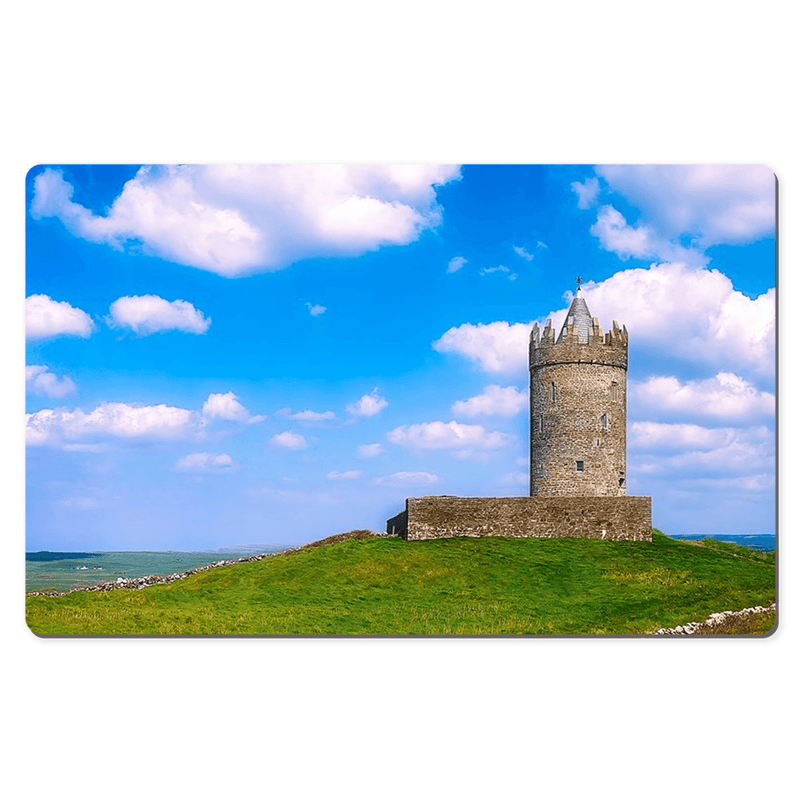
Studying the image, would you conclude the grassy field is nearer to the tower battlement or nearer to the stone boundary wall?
the stone boundary wall

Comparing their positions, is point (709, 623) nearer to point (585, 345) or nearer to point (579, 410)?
point (579, 410)

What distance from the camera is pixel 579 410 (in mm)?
27328

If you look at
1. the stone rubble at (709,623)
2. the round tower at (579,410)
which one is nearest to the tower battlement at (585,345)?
the round tower at (579,410)

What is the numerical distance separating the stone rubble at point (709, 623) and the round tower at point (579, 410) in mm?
9648

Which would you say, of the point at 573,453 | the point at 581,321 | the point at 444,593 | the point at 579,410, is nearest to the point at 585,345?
the point at 581,321

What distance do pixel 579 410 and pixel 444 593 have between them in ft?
32.4

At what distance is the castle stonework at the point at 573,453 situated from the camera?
25125 millimetres

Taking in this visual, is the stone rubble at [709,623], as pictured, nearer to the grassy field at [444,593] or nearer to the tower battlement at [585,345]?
the grassy field at [444,593]

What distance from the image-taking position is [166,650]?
16.4 meters

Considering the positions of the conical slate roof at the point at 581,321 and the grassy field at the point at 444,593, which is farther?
the conical slate roof at the point at 581,321

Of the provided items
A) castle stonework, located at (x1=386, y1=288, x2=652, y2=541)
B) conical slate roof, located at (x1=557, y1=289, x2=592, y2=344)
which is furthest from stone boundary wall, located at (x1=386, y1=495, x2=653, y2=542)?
conical slate roof, located at (x1=557, y1=289, x2=592, y2=344)

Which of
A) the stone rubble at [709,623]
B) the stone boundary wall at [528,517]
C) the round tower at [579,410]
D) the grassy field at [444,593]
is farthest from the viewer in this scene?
the round tower at [579,410]

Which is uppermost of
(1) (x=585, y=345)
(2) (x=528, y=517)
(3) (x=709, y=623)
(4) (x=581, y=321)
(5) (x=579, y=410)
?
(4) (x=581, y=321)

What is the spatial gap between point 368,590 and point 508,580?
3.34 metres
